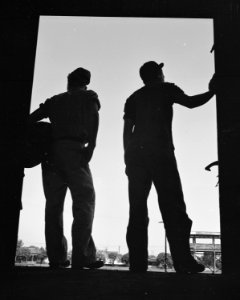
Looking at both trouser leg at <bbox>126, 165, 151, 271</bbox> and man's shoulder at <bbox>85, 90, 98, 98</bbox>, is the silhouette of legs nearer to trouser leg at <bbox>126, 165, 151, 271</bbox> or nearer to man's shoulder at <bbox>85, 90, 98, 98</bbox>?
trouser leg at <bbox>126, 165, 151, 271</bbox>

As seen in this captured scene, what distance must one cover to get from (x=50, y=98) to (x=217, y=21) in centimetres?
156

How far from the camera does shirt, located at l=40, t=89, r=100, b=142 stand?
2945 mm

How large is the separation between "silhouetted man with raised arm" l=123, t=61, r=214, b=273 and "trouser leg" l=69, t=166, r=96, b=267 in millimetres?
309

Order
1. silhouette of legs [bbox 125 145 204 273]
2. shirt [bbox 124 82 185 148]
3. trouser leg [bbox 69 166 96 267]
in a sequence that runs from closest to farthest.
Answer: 1. silhouette of legs [bbox 125 145 204 273]
2. trouser leg [bbox 69 166 96 267]
3. shirt [bbox 124 82 185 148]

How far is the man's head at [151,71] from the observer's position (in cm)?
297

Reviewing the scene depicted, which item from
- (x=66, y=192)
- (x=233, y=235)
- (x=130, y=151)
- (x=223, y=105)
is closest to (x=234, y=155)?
(x=223, y=105)

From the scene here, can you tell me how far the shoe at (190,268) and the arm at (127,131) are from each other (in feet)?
3.36

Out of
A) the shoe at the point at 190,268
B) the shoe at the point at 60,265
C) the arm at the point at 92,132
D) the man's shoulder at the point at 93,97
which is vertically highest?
the man's shoulder at the point at 93,97

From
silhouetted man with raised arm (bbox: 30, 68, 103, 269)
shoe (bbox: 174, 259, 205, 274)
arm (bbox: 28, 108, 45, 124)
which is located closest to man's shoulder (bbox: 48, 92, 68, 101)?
silhouetted man with raised arm (bbox: 30, 68, 103, 269)

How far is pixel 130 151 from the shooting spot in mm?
2859

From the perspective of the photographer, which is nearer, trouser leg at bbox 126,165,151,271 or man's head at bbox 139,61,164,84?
trouser leg at bbox 126,165,151,271

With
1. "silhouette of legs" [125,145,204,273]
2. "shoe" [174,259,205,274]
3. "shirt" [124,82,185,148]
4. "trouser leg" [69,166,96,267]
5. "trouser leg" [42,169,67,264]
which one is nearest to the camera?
"shoe" [174,259,205,274]

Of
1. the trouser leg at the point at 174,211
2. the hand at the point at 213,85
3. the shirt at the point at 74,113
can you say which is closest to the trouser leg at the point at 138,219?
the trouser leg at the point at 174,211

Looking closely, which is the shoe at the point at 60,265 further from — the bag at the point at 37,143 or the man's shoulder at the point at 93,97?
the man's shoulder at the point at 93,97
